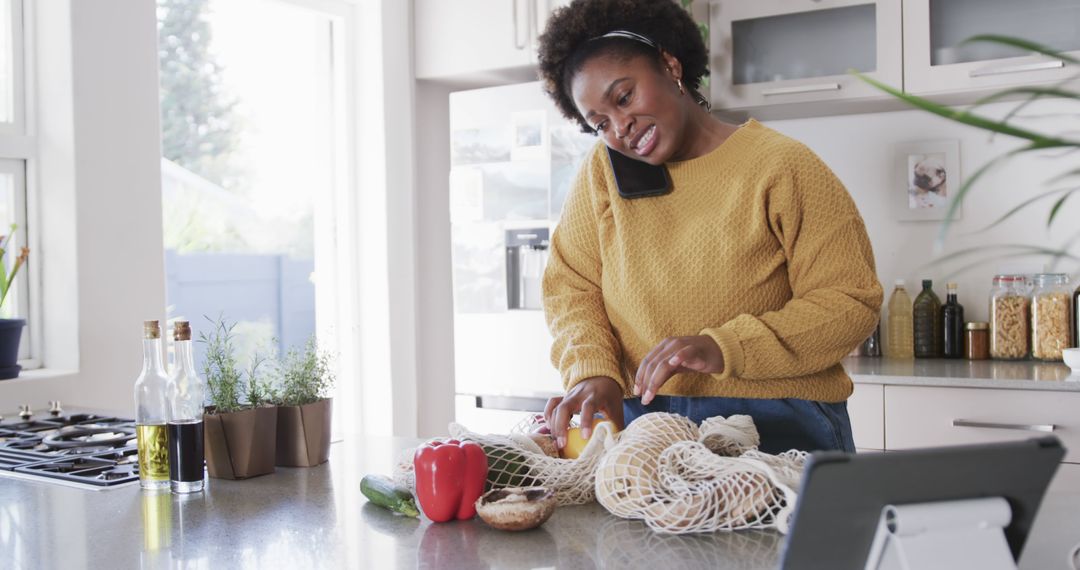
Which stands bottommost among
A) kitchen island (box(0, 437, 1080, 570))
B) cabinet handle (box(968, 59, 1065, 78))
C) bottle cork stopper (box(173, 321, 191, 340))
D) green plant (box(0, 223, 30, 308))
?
kitchen island (box(0, 437, 1080, 570))

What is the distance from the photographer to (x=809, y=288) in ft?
4.78

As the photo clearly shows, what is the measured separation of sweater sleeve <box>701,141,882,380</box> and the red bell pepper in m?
0.41

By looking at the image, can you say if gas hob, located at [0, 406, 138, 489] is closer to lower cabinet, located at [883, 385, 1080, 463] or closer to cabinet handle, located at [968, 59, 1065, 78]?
lower cabinet, located at [883, 385, 1080, 463]

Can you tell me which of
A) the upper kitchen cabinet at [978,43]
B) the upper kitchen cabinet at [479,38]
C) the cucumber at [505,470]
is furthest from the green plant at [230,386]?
the upper kitchen cabinet at [978,43]

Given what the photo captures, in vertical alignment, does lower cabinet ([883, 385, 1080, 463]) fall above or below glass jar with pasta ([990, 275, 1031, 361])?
below

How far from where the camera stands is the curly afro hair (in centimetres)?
156

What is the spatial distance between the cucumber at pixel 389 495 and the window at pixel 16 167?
138 centimetres

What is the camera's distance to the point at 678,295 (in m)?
1.54

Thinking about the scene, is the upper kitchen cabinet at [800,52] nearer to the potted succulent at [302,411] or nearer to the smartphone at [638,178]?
the smartphone at [638,178]

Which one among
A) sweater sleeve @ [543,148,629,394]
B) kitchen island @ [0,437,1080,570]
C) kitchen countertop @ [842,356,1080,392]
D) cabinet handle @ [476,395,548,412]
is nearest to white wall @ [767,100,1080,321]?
kitchen countertop @ [842,356,1080,392]

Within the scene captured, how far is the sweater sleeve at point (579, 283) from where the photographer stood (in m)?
1.55

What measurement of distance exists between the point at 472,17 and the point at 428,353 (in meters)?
1.05

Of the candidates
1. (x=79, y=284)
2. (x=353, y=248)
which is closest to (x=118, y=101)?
(x=79, y=284)

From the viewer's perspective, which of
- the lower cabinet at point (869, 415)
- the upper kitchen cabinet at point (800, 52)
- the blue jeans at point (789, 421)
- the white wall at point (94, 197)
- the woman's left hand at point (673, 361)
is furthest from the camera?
the upper kitchen cabinet at point (800, 52)
